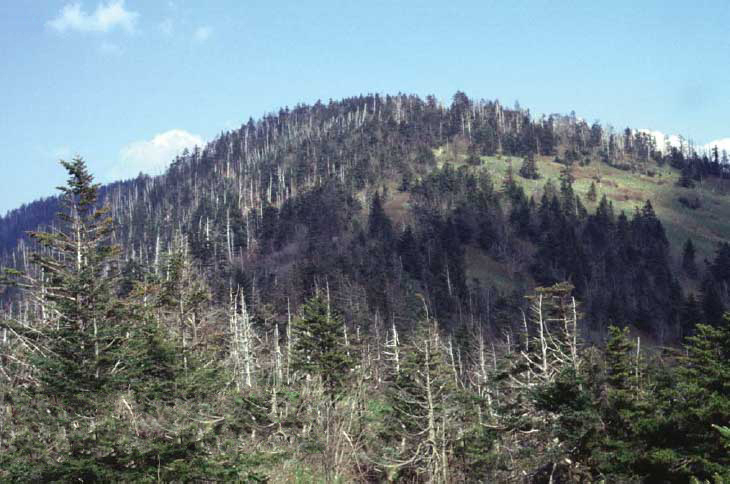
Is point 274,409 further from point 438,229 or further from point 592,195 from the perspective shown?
point 592,195

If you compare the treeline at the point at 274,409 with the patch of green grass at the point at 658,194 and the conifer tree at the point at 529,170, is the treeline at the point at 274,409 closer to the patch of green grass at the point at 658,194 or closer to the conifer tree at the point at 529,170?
the patch of green grass at the point at 658,194

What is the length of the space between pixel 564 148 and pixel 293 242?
330 ft

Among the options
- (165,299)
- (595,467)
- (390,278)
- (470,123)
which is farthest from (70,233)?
(470,123)

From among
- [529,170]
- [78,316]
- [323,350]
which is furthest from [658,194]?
[78,316]

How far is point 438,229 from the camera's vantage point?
109188 mm

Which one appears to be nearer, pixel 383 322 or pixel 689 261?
pixel 383 322

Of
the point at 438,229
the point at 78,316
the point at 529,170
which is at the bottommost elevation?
the point at 78,316

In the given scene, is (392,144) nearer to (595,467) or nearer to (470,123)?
(470,123)

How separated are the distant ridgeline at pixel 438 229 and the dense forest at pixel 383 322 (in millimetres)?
662

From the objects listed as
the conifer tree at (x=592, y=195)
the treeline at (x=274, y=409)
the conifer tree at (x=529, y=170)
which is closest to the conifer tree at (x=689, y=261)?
the conifer tree at (x=592, y=195)

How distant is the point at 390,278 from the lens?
290ft

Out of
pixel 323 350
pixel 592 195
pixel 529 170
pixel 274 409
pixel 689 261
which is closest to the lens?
pixel 274 409

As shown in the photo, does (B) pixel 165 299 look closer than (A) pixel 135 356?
No

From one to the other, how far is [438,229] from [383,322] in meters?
43.6
